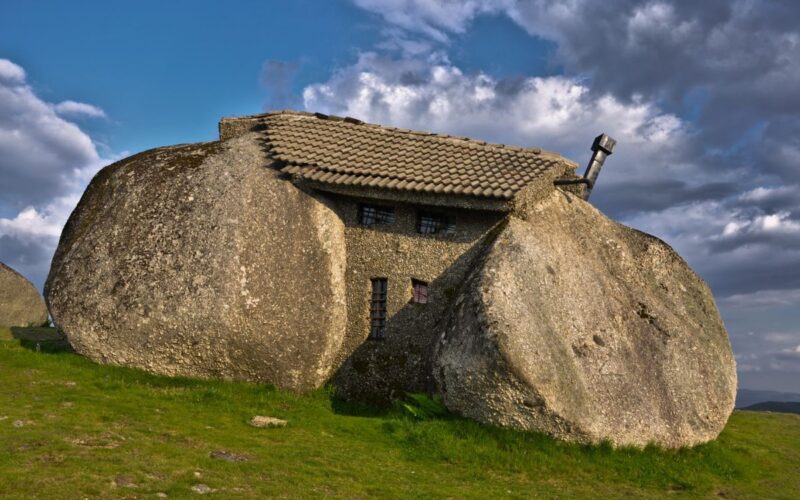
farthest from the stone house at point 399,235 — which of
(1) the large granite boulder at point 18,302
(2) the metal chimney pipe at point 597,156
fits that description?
(1) the large granite boulder at point 18,302

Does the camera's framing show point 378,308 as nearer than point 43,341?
Yes

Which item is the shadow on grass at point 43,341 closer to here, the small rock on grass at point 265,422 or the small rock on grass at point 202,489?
the small rock on grass at point 265,422

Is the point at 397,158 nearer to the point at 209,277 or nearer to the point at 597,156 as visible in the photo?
the point at 209,277

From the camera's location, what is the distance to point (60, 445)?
12.7 m

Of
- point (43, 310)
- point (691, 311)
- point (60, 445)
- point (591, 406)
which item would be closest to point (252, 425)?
point (60, 445)

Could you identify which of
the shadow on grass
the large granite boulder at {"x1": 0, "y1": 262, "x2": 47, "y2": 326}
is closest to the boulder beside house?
the shadow on grass

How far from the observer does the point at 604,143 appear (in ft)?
82.0

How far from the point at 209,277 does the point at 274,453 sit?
6.34 metres

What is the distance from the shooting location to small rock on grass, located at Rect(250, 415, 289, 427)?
52.3 ft

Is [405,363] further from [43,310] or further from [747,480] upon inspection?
[43,310]

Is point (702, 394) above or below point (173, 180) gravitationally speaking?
below

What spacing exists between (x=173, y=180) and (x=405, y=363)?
30.3 ft

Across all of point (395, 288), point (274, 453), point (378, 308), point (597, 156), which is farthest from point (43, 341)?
point (597, 156)

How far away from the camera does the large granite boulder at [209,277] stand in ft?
60.2
